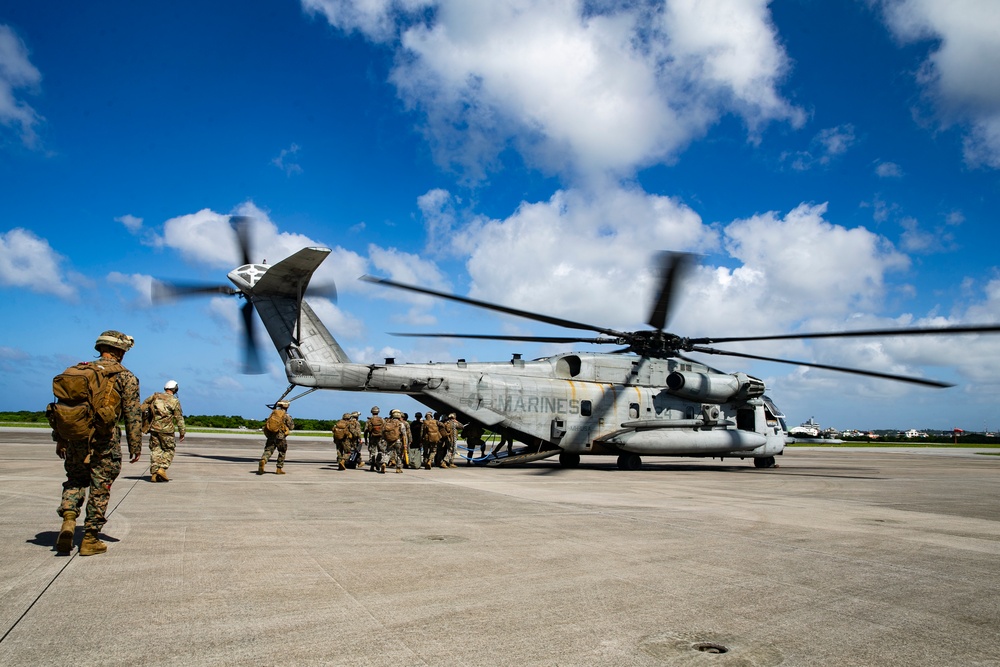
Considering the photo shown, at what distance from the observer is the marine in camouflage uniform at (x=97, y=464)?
5.16m

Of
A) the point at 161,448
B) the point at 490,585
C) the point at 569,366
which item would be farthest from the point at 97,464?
the point at 569,366

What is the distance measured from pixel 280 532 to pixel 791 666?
497 centimetres

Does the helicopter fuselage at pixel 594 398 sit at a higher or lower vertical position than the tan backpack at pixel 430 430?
higher

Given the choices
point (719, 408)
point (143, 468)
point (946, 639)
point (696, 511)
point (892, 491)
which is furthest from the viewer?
point (719, 408)

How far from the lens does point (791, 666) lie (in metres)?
3.07

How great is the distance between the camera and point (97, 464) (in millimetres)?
5422

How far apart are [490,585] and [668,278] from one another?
12259 millimetres

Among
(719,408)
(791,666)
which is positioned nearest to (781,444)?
(719,408)

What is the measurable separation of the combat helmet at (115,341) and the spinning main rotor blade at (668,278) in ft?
39.0

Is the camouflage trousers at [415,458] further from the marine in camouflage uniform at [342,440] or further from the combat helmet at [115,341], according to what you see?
the combat helmet at [115,341]

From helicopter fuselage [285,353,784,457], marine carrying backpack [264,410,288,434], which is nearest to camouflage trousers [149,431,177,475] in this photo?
marine carrying backpack [264,410,288,434]

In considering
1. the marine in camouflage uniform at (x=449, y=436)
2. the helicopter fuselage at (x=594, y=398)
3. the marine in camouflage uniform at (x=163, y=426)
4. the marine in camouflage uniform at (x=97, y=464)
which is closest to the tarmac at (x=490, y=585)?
the marine in camouflage uniform at (x=97, y=464)

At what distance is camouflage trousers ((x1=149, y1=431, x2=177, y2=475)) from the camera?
37.0 ft

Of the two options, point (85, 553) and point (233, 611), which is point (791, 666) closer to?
point (233, 611)
